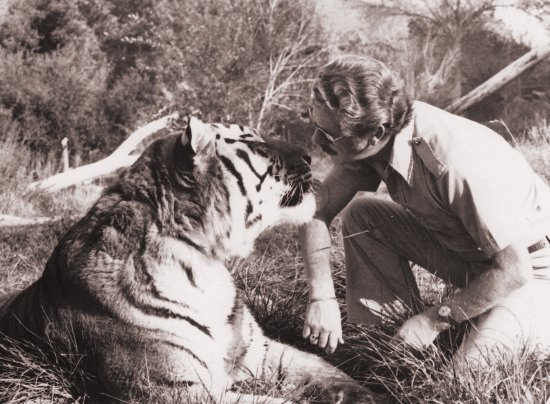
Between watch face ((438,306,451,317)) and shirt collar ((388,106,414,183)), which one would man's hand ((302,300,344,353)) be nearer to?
watch face ((438,306,451,317))

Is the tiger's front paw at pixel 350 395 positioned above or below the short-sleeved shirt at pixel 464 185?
below

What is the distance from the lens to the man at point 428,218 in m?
2.92

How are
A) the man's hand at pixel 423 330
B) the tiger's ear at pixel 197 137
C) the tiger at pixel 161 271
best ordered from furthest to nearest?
the man's hand at pixel 423 330, the tiger at pixel 161 271, the tiger's ear at pixel 197 137

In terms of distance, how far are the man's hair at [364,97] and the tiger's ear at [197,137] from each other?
0.67m

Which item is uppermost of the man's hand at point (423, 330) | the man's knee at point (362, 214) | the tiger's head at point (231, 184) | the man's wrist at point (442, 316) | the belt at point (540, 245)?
the tiger's head at point (231, 184)

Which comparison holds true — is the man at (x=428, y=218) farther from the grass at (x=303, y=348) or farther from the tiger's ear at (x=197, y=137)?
the tiger's ear at (x=197, y=137)

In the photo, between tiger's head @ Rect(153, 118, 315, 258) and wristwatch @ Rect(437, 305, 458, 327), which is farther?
wristwatch @ Rect(437, 305, 458, 327)

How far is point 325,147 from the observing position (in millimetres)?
3482

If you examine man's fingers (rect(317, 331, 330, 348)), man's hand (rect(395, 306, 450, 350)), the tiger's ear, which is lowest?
man's fingers (rect(317, 331, 330, 348))

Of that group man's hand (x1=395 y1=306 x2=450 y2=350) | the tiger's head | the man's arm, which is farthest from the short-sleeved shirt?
the tiger's head

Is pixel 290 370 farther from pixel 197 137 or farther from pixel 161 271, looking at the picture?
pixel 197 137

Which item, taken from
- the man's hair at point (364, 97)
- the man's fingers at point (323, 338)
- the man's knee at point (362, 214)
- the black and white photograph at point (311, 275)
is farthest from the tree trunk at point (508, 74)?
the man's fingers at point (323, 338)

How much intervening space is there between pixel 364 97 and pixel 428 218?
731mm

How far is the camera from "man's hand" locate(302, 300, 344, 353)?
130 inches
